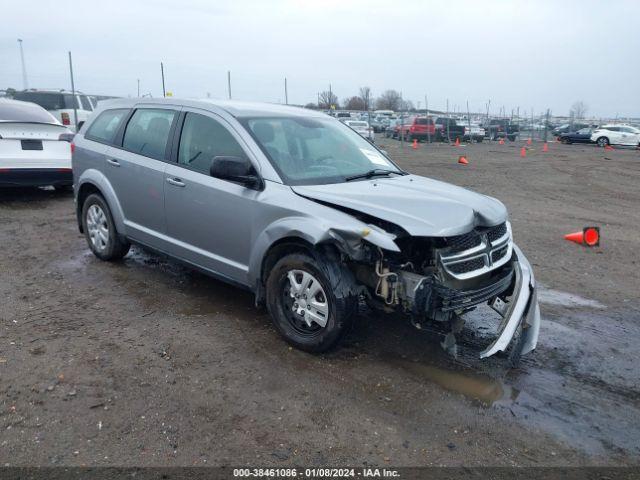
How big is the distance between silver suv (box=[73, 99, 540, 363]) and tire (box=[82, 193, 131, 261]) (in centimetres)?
19

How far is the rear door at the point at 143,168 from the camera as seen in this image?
5383 mm

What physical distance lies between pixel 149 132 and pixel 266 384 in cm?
302

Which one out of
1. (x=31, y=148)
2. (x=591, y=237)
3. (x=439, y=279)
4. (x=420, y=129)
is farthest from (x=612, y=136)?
(x=439, y=279)

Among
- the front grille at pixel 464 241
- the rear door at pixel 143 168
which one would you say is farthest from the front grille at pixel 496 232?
the rear door at pixel 143 168

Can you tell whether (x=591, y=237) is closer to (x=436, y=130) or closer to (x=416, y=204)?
(x=416, y=204)

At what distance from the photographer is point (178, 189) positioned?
16.8 feet

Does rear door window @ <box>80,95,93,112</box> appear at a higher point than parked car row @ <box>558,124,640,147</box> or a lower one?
higher

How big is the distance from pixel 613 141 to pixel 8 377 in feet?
125

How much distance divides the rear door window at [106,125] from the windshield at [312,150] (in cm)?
197

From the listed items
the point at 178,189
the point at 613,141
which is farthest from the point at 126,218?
the point at 613,141

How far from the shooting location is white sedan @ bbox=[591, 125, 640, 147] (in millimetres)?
34562

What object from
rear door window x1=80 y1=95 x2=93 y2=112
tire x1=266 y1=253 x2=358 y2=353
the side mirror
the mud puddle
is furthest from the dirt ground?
rear door window x1=80 y1=95 x2=93 y2=112

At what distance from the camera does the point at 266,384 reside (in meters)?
3.85

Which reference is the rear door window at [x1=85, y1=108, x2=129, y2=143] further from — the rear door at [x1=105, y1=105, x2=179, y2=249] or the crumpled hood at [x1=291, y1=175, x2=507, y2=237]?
the crumpled hood at [x1=291, y1=175, x2=507, y2=237]
